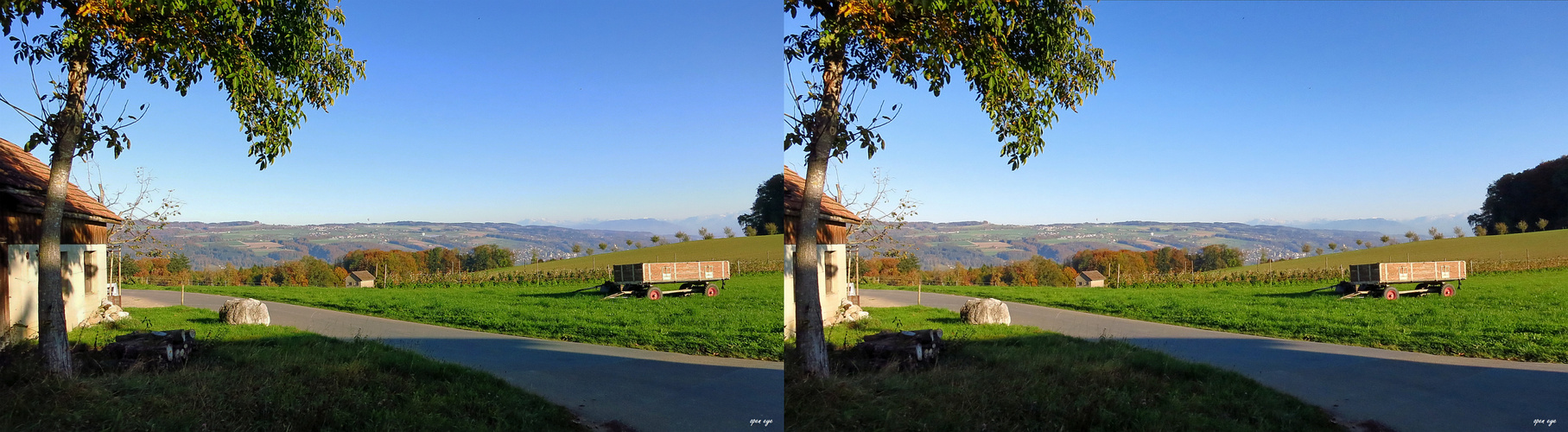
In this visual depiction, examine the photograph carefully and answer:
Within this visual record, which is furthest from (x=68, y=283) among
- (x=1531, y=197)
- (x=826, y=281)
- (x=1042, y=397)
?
(x=1531, y=197)

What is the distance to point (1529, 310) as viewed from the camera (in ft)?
41.6

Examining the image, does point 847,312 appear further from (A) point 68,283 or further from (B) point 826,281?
(A) point 68,283

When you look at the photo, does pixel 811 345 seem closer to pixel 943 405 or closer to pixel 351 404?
pixel 943 405

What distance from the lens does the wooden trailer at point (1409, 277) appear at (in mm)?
16344

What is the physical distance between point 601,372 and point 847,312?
2.74m

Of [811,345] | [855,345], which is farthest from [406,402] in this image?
[855,345]

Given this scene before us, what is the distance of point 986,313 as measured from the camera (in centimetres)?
956

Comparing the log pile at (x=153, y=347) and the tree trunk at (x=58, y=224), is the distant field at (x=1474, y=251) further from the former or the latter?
the tree trunk at (x=58, y=224)

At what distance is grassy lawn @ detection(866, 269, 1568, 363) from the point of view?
9608 millimetres

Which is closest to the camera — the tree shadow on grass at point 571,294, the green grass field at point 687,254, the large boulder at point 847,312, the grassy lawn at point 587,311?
the grassy lawn at point 587,311

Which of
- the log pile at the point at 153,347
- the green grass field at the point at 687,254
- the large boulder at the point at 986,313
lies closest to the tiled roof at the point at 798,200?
the green grass field at the point at 687,254

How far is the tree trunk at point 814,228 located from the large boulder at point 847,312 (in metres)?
1.73

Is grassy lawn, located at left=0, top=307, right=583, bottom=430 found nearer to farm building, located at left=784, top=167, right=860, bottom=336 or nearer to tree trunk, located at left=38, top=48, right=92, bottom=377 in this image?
tree trunk, located at left=38, top=48, right=92, bottom=377

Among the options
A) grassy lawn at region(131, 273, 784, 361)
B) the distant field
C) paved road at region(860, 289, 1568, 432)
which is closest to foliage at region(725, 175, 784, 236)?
grassy lawn at region(131, 273, 784, 361)
